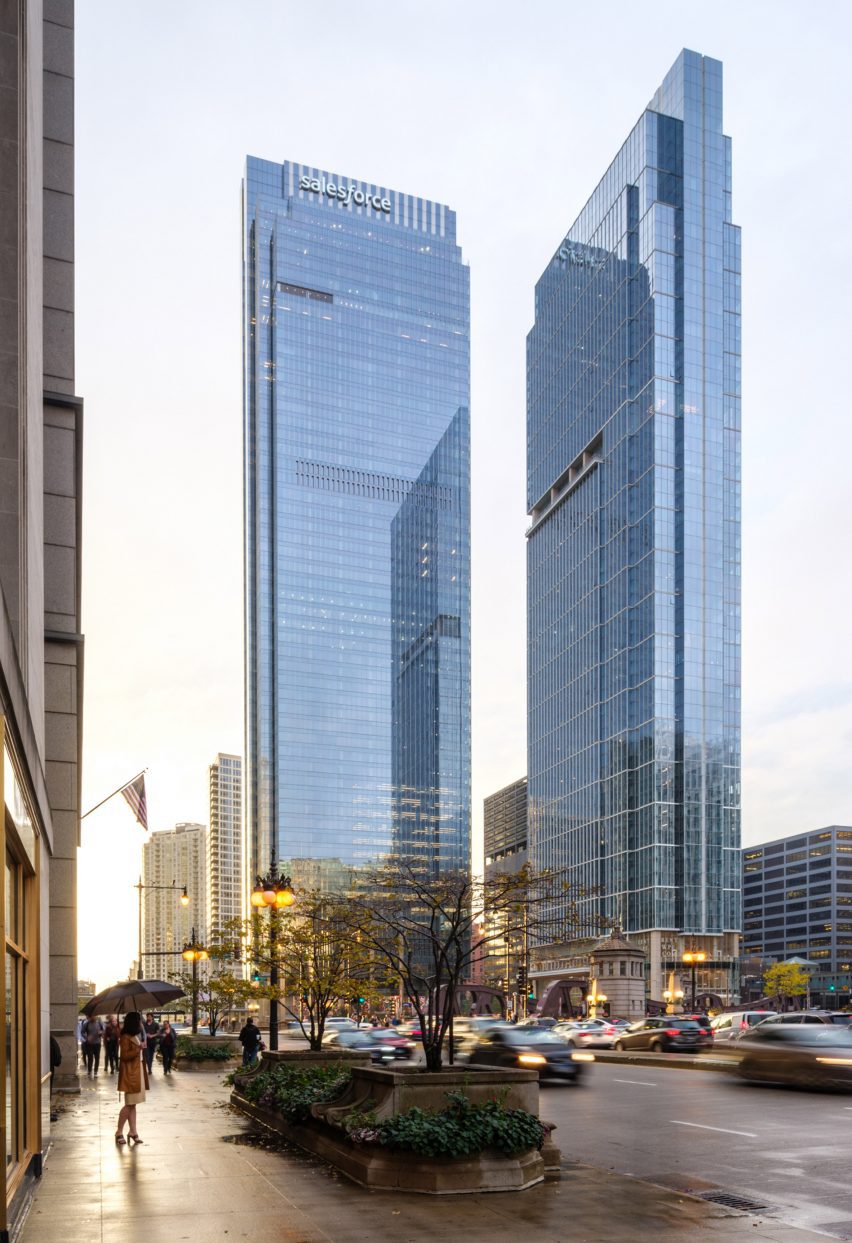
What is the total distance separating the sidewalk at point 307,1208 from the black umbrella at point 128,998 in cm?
1783

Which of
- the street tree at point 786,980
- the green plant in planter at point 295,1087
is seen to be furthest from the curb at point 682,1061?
the street tree at point 786,980

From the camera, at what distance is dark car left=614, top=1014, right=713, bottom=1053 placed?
44.2m

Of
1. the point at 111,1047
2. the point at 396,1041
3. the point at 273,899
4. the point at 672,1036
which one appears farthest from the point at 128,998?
the point at 672,1036

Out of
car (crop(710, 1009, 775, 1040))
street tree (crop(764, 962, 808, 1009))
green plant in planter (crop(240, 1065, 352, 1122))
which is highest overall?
green plant in planter (crop(240, 1065, 352, 1122))

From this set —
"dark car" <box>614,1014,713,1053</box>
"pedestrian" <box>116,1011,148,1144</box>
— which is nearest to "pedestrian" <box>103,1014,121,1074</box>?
"dark car" <box>614,1014,713,1053</box>

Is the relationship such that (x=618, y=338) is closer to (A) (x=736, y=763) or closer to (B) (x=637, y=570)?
(B) (x=637, y=570)

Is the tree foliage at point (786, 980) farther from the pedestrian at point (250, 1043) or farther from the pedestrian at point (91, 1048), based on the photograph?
the pedestrian at point (250, 1043)

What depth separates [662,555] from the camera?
153000 millimetres

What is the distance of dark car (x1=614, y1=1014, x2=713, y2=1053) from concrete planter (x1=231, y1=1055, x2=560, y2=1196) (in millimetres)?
30416

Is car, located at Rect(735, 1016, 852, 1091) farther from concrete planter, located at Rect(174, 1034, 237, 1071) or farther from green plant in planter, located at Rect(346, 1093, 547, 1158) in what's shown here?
concrete planter, located at Rect(174, 1034, 237, 1071)

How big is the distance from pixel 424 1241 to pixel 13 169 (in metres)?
12.6

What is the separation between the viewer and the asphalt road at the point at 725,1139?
13773 millimetres

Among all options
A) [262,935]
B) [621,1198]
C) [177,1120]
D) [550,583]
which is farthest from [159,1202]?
[550,583]

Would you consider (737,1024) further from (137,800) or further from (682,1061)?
(137,800)
